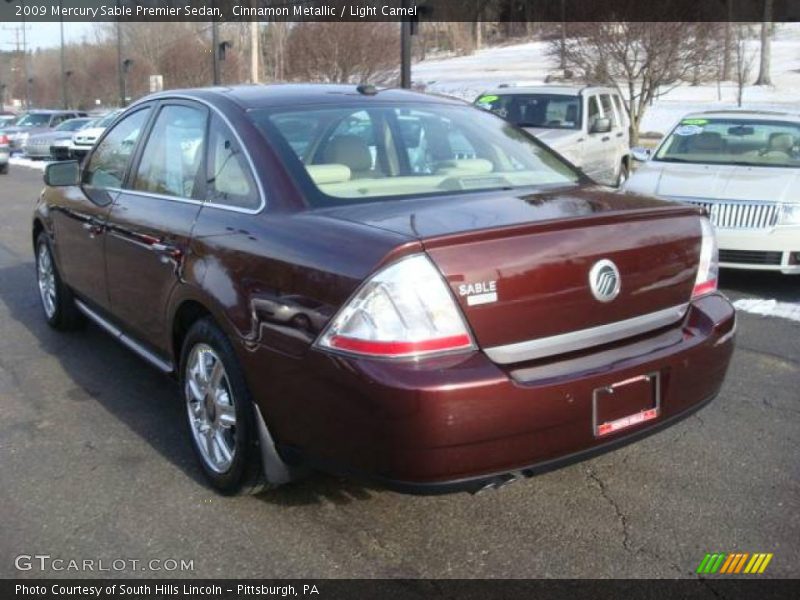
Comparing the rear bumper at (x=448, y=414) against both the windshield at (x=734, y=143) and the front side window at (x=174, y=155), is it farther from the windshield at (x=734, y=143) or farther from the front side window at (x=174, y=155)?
the windshield at (x=734, y=143)

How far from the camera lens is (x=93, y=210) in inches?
178

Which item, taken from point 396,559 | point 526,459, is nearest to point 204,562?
point 396,559

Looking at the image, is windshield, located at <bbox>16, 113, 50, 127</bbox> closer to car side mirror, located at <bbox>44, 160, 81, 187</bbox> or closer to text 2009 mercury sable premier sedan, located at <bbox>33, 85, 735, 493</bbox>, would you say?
car side mirror, located at <bbox>44, 160, 81, 187</bbox>

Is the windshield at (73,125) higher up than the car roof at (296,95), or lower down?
higher up

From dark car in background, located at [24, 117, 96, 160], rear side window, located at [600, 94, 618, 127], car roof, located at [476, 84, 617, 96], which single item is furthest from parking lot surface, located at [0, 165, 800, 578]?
dark car in background, located at [24, 117, 96, 160]

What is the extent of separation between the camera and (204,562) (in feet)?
9.34

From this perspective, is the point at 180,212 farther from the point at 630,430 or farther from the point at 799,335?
the point at 799,335

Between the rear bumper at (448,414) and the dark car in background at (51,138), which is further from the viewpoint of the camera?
the dark car in background at (51,138)

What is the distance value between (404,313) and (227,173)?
4.21ft

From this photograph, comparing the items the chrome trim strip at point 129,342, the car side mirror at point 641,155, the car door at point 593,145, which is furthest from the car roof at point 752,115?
the chrome trim strip at point 129,342

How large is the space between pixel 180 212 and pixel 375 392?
1.58m

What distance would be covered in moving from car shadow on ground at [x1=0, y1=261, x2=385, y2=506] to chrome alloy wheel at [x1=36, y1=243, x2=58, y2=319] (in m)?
0.16

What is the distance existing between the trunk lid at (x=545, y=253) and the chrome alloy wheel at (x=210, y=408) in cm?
88

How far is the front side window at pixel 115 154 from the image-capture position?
14.5ft
